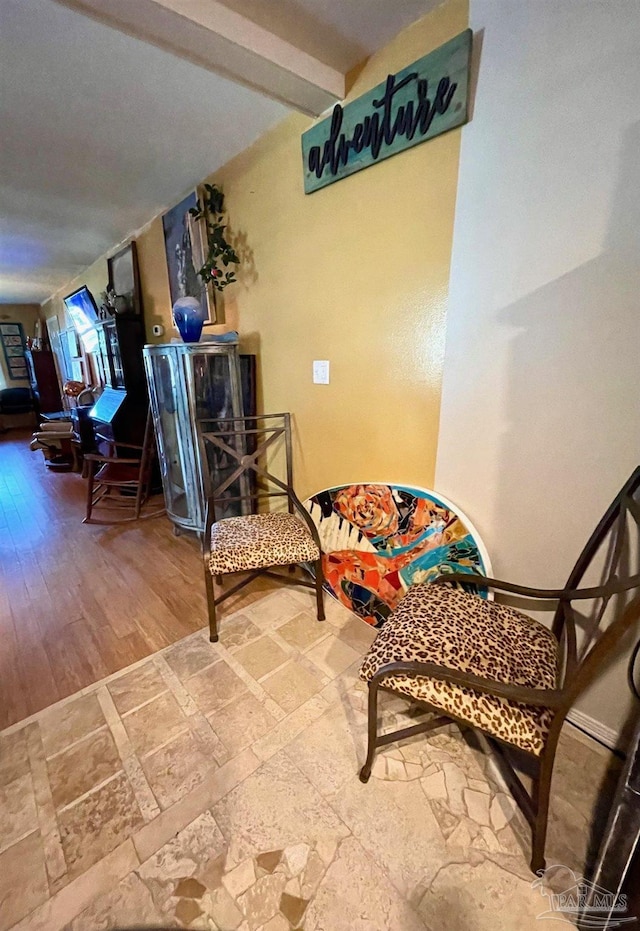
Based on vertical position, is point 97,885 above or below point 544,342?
below

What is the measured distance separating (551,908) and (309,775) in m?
0.64

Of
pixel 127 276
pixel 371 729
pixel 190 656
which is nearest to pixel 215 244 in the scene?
pixel 127 276

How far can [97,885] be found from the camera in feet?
2.88

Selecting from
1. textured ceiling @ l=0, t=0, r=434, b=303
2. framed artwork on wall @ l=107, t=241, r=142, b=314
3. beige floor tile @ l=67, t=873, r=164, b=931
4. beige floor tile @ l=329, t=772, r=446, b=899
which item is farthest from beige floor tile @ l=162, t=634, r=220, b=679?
framed artwork on wall @ l=107, t=241, r=142, b=314

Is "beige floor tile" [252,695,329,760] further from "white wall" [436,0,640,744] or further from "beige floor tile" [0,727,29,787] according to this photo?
"white wall" [436,0,640,744]

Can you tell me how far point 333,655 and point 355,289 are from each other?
1.63m

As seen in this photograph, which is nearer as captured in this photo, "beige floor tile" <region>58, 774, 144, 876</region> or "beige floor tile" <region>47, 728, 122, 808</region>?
"beige floor tile" <region>58, 774, 144, 876</region>

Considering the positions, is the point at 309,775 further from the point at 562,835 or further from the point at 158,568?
the point at 158,568

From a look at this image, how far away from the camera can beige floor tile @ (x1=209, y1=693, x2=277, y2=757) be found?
1203 millimetres

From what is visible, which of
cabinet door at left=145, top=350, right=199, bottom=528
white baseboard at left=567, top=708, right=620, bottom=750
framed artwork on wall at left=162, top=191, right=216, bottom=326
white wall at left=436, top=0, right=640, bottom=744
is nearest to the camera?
white wall at left=436, top=0, right=640, bottom=744

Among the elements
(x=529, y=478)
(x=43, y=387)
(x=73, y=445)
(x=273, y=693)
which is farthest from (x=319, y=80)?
(x=43, y=387)

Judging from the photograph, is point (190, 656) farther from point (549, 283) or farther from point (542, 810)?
point (549, 283)

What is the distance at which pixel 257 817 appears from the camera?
3.28 feet

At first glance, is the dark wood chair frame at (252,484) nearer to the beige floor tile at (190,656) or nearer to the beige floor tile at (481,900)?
the beige floor tile at (190,656)
